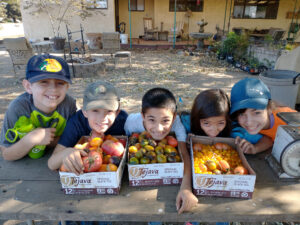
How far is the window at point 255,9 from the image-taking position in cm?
1530

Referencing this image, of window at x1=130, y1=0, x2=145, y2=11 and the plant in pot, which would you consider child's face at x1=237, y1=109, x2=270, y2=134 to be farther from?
window at x1=130, y1=0, x2=145, y2=11

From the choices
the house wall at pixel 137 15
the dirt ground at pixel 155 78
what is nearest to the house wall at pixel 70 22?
the house wall at pixel 137 15

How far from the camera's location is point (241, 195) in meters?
1.39

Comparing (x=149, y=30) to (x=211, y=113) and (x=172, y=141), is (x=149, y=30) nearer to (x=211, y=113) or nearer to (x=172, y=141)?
(x=211, y=113)

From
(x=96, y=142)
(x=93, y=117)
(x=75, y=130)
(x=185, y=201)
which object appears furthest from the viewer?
(x=75, y=130)

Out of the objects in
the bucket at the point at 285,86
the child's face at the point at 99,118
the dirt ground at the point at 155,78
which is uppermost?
the child's face at the point at 99,118

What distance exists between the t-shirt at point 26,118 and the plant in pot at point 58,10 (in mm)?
13147

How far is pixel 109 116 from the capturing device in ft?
5.74

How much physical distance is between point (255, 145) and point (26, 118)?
74.6 inches

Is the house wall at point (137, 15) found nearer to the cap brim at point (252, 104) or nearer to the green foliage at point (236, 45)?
the green foliage at point (236, 45)

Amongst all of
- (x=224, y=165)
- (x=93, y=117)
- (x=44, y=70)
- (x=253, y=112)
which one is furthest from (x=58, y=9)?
(x=224, y=165)

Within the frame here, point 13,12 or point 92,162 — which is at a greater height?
point 13,12

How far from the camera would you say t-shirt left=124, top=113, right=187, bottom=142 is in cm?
183

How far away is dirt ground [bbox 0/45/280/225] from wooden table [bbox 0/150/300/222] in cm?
393
